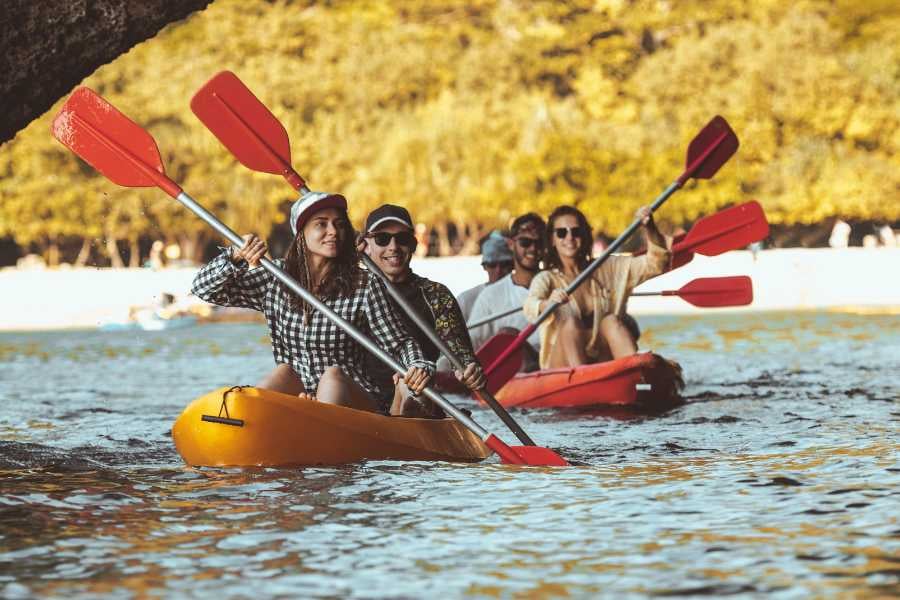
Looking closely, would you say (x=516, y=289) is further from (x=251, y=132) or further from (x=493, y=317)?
(x=251, y=132)

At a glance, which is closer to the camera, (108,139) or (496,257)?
(108,139)

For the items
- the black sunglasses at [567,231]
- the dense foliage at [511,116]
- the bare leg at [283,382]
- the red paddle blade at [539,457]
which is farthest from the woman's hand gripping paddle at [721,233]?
the dense foliage at [511,116]

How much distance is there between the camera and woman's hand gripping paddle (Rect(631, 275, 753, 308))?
9320 mm

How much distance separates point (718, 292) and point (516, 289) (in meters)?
1.16

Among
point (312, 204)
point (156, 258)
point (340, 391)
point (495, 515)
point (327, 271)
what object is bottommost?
point (495, 515)

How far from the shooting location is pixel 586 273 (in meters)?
7.84

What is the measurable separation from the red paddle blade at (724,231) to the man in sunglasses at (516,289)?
0.82 metres

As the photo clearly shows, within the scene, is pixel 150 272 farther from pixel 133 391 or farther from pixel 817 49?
pixel 133 391

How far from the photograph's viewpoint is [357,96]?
3653cm

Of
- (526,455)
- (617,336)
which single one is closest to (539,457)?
(526,455)

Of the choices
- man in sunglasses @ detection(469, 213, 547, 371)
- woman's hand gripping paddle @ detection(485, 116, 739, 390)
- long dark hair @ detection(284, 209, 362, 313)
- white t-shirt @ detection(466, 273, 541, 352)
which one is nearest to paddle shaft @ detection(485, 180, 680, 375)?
woman's hand gripping paddle @ detection(485, 116, 739, 390)

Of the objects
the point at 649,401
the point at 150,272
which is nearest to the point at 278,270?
the point at 649,401

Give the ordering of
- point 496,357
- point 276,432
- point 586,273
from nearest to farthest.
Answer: point 276,432 < point 586,273 < point 496,357

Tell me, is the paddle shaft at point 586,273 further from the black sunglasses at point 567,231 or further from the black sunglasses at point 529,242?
the black sunglasses at point 529,242
